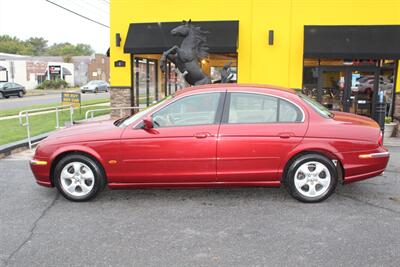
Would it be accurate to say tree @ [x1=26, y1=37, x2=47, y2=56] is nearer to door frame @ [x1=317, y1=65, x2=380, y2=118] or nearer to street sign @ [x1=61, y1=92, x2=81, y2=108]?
street sign @ [x1=61, y1=92, x2=81, y2=108]

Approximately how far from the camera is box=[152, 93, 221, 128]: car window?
219 inches

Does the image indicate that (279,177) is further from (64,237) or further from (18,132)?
(18,132)

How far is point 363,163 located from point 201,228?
2362mm

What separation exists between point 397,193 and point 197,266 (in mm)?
3675

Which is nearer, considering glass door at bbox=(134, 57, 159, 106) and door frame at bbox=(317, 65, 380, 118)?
door frame at bbox=(317, 65, 380, 118)

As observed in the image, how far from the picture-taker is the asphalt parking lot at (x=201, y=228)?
13.1ft

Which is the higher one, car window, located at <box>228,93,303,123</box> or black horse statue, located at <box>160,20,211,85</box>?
black horse statue, located at <box>160,20,211,85</box>

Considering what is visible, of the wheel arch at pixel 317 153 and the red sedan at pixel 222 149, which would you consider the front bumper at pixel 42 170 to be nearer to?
the red sedan at pixel 222 149

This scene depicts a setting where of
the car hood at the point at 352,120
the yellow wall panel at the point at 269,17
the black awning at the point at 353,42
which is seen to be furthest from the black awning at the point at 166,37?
the car hood at the point at 352,120

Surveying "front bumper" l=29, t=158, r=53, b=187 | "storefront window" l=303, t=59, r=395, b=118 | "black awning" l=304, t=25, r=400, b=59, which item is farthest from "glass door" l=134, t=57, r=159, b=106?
"front bumper" l=29, t=158, r=53, b=187

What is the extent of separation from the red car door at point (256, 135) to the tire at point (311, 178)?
0.22 metres

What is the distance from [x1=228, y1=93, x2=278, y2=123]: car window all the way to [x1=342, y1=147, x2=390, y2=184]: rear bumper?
1.10 meters

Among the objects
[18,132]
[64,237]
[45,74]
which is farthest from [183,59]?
[45,74]

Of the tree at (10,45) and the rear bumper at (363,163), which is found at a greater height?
the tree at (10,45)
